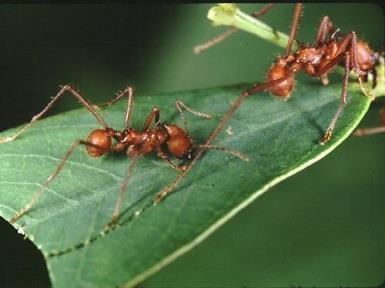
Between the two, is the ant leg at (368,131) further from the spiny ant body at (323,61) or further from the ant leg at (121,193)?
the ant leg at (121,193)

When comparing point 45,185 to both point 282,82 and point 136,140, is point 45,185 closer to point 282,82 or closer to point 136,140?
point 136,140

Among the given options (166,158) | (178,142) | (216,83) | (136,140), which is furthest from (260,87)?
(216,83)

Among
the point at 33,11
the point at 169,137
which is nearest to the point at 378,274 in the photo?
the point at 169,137

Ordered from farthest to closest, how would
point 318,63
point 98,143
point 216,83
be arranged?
point 216,83 → point 318,63 → point 98,143

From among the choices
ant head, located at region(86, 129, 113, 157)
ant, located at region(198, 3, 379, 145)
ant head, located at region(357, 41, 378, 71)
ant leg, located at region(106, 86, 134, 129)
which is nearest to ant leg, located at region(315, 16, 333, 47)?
ant, located at region(198, 3, 379, 145)

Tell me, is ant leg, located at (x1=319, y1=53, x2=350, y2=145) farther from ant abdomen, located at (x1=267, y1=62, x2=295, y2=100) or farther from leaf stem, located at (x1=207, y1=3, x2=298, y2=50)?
leaf stem, located at (x1=207, y1=3, x2=298, y2=50)

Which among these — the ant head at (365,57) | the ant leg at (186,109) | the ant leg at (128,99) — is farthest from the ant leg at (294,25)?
the ant leg at (128,99)
